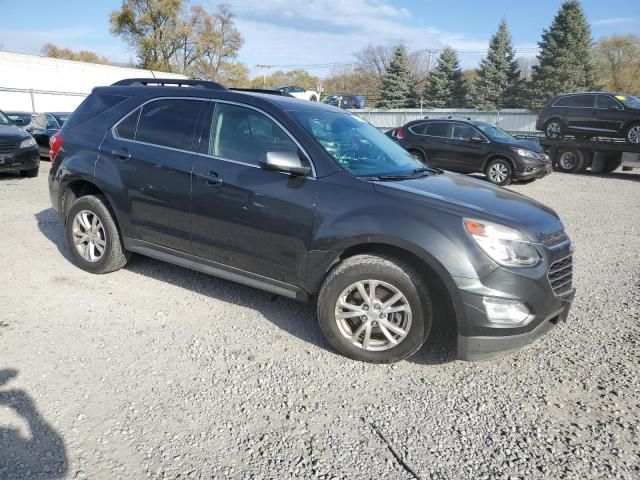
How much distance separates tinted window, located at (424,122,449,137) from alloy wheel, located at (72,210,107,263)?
10475 mm

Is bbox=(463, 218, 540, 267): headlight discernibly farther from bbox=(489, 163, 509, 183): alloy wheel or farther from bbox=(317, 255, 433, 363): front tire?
bbox=(489, 163, 509, 183): alloy wheel

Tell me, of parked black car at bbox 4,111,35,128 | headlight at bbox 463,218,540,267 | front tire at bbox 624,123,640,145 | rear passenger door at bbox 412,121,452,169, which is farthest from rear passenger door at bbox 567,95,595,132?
parked black car at bbox 4,111,35,128

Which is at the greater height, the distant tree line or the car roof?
the distant tree line

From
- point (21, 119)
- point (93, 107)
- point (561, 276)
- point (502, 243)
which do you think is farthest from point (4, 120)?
point (561, 276)

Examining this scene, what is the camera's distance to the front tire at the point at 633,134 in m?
14.5

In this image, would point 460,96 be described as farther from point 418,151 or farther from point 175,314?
point 175,314

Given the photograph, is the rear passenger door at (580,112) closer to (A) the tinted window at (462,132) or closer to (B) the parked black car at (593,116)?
(B) the parked black car at (593,116)

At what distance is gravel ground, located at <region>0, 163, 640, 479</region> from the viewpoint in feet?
8.20

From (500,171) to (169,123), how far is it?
33.7ft

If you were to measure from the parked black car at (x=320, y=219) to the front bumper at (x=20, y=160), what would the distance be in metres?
6.29

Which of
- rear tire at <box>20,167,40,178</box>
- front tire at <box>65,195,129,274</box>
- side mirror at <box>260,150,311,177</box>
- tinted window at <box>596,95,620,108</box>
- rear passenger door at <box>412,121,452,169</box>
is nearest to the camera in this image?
side mirror at <box>260,150,311,177</box>

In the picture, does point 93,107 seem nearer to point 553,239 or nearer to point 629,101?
point 553,239

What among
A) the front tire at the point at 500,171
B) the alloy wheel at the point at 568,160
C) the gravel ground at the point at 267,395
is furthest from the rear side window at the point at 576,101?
the gravel ground at the point at 267,395

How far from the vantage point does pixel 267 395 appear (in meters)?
3.05
